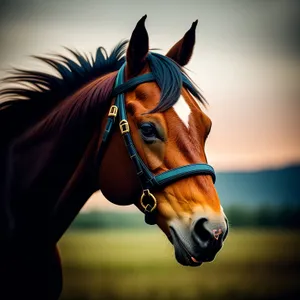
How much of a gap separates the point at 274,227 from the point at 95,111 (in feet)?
5.49

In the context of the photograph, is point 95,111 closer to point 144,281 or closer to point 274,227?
point 144,281

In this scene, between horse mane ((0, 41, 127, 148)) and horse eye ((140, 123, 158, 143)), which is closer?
horse eye ((140, 123, 158, 143))

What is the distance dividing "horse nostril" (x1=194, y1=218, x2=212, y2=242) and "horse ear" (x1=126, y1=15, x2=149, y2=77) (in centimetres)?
62

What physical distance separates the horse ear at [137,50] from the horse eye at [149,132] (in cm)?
25

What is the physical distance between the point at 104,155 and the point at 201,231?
0.49 metres

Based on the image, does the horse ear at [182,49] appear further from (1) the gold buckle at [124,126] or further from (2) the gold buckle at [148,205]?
(2) the gold buckle at [148,205]

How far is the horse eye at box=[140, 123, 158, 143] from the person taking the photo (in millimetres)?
1454

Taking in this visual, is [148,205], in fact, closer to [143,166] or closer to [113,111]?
[143,166]

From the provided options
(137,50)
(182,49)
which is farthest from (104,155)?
(182,49)

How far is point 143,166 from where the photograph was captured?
1.48 m

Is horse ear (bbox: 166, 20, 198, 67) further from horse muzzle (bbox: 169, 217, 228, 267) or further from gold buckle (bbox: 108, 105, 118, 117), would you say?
horse muzzle (bbox: 169, 217, 228, 267)

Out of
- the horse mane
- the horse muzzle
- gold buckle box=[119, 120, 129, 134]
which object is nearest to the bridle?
gold buckle box=[119, 120, 129, 134]

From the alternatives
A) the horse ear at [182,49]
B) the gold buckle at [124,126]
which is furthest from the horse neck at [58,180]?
the horse ear at [182,49]

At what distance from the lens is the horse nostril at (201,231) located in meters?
1.30
